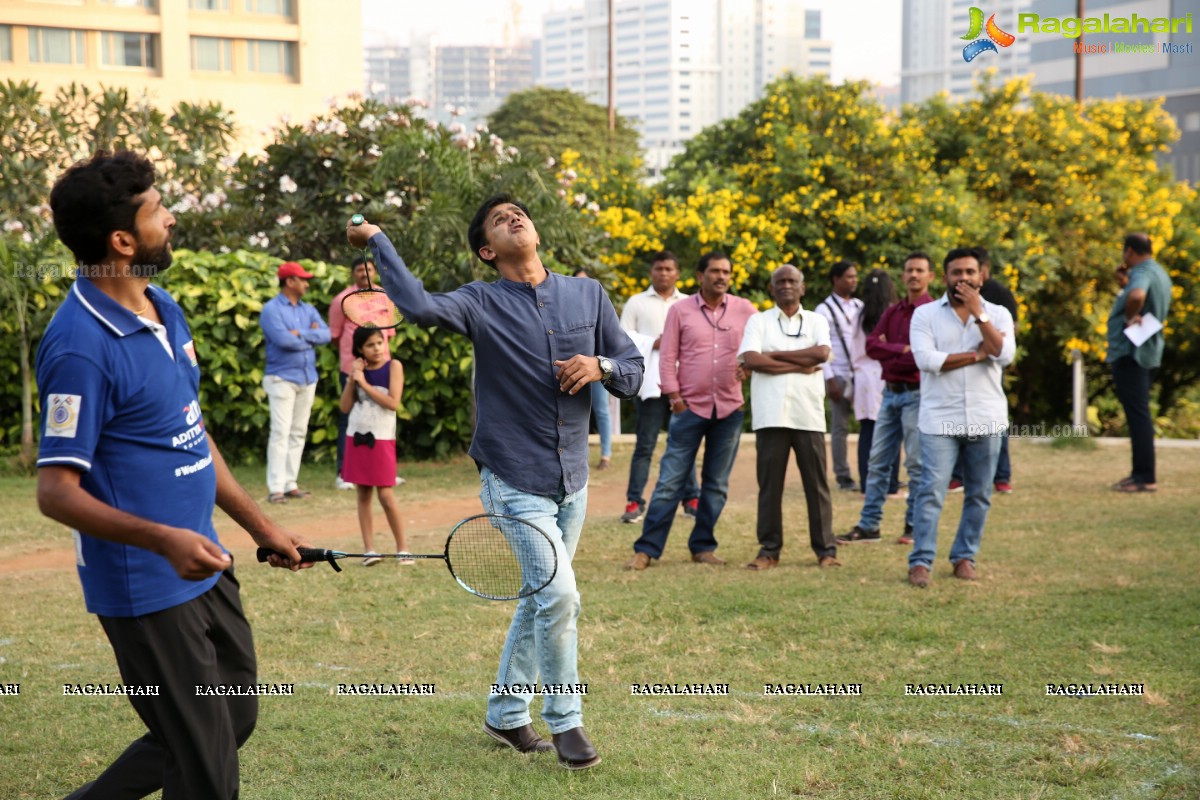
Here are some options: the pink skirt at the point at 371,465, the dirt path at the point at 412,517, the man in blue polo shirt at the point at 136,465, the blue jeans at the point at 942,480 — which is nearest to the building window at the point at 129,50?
the dirt path at the point at 412,517

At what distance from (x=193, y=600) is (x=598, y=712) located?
99.5 inches

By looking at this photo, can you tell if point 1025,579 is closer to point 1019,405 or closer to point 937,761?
point 937,761

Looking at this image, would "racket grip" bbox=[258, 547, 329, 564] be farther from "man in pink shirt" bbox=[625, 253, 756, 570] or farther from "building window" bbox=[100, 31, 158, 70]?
"building window" bbox=[100, 31, 158, 70]

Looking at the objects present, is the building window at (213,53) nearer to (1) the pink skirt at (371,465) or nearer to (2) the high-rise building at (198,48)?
(2) the high-rise building at (198,48)

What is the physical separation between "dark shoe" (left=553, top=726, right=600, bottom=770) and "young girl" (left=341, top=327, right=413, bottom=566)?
381cm

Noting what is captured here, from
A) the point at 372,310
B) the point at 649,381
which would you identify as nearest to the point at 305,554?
the point at 372,310

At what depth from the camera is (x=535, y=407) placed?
16.4ft

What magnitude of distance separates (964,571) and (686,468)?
76.4 inches

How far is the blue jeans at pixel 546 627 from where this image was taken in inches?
194

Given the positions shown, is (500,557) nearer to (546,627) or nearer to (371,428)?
(546,627)

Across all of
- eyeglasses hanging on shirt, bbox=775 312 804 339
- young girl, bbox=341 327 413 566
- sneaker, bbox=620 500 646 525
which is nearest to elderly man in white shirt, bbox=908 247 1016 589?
eyeglasses hanging on shirt, bbox=775 312 804 339

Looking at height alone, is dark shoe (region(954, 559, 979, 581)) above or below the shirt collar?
below

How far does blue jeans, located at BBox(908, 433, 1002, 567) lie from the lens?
8.08 metres

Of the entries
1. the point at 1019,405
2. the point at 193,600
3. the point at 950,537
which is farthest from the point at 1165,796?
the point at 1019,405
